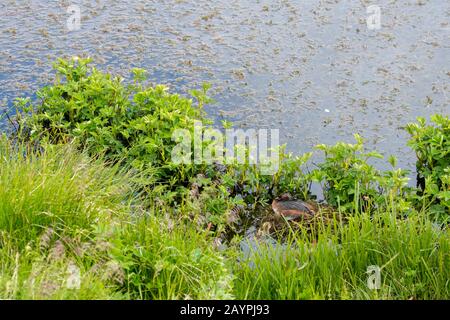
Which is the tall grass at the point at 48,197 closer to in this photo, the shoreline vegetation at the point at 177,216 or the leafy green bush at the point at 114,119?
the shoreline vegetation at the point at 177,216

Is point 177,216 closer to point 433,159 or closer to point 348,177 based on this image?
point 348,177

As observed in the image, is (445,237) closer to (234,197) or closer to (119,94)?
(234,197)

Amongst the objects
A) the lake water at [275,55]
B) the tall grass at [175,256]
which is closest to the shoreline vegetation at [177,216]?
the tall grass at [175,256]

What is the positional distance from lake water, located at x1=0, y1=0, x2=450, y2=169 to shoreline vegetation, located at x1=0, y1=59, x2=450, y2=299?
679 mm

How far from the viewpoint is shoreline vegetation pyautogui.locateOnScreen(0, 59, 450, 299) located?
3986 millimetres

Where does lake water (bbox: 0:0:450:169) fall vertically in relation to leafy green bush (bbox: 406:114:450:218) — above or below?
above

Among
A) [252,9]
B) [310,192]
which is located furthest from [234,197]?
[252,9]

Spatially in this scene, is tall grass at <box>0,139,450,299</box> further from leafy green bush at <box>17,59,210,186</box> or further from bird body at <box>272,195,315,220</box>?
leafy green bush at <box>17,59,210,186</box>

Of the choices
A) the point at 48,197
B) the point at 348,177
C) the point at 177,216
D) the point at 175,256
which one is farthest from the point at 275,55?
the point at 175,256

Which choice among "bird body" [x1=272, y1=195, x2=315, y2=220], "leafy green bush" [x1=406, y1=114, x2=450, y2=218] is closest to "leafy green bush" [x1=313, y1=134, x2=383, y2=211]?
"bird body" [x1=272, y1=195, x2=315, y2=220]

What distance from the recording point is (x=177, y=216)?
4.99m

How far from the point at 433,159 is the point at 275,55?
2.34 meters

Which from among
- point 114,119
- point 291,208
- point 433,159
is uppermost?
point 114,119

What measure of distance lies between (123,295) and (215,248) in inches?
38.7
